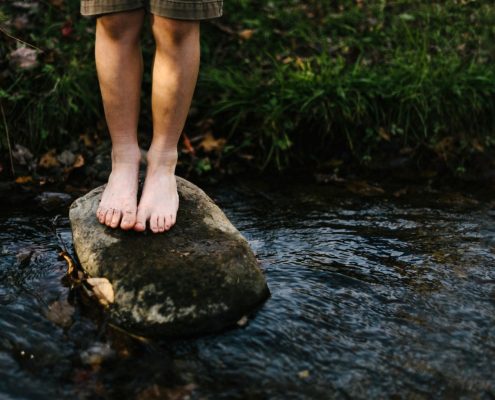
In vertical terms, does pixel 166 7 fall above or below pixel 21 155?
above

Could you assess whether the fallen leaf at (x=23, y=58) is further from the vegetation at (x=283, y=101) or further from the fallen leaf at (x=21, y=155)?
the fallen leaf at (x=21, y=155)

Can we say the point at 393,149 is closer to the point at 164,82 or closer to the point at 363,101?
the point at 363,101

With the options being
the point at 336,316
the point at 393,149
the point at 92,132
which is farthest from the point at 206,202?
the point at 393,149

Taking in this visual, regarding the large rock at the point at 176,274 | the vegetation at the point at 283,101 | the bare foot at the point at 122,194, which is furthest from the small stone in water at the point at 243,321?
the vegetation at the point at 283,101

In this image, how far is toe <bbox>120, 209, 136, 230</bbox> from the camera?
2.45 metres

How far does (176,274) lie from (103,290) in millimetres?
270

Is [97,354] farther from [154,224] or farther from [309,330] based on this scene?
[309,330]

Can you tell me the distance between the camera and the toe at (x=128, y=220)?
8.04ft

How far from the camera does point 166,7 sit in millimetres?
2318

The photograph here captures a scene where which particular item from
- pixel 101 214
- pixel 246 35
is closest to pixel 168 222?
pixel 101 214

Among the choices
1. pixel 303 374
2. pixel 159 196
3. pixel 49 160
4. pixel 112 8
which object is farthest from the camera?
pixel 49 160

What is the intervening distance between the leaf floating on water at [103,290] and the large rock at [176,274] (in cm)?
2

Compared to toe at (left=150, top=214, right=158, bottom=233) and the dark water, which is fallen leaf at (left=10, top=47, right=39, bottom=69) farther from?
toe at (left=150, top=214, right=158, bottom=233)

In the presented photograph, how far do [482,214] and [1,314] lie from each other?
8.20 feet
